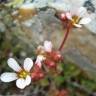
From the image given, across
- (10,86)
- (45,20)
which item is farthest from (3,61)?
(45,20)

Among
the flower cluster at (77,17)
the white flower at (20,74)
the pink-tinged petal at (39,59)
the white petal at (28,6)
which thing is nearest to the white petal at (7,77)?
the white flower at (20,74)

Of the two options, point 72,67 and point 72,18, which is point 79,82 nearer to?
point 72,67

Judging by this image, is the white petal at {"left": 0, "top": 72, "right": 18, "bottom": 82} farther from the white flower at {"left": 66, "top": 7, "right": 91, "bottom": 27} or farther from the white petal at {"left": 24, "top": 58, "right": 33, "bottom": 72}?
the white flower at {"left": 66, "top": 7, "right": 91, "bottom": 27}

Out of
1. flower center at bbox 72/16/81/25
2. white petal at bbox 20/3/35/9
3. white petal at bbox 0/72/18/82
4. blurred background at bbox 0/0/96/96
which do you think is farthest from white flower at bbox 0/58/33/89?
white petal at bbox 20/3/35/9

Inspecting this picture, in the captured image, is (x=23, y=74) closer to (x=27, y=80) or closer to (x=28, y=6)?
(x=27, y=80)

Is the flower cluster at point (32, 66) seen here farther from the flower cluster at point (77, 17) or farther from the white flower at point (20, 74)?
the flower cluster at point (77, 17)
